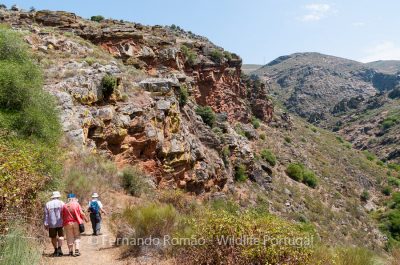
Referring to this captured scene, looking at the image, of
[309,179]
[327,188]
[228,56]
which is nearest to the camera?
[309,179]

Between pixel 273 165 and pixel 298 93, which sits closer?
pixel 273 165

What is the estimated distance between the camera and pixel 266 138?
4953 centimetres

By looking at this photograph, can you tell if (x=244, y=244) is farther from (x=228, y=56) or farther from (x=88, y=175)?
(x=228, y=56)

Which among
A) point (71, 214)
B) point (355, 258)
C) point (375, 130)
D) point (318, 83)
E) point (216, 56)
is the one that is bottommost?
point (375, 130)

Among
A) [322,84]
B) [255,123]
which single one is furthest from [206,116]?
[322,84]

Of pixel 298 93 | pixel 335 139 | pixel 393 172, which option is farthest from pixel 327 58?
pixel 393 172

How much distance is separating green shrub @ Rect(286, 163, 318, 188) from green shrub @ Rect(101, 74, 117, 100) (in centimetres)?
2985

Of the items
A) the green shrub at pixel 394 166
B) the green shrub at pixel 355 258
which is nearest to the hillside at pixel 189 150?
the green shrub at pixel 355 258

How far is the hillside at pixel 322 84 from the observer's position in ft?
371

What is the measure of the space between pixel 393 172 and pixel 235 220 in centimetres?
6648

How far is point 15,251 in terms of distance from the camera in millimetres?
A: 5254

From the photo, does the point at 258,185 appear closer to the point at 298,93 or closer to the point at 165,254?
the point at 165,254

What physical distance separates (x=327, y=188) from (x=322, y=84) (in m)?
90.4

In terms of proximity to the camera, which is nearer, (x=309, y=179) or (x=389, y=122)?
(x=309, y=179)
